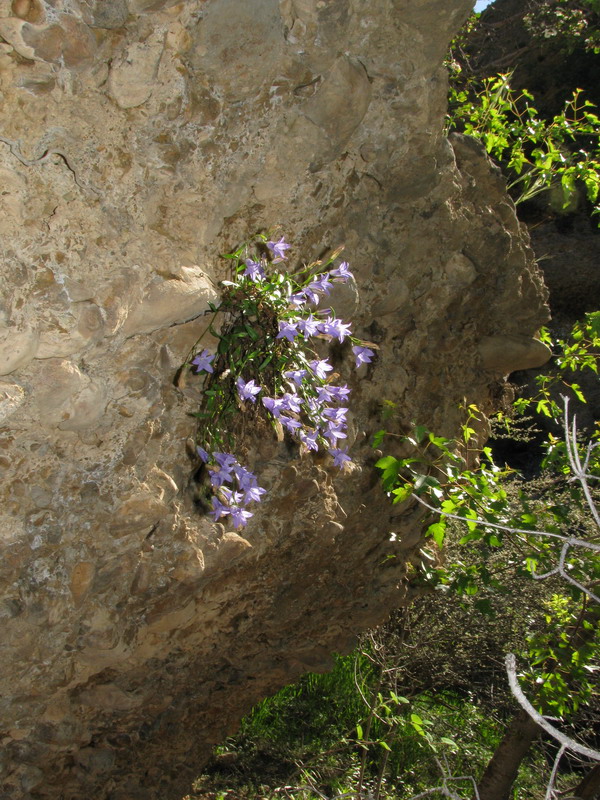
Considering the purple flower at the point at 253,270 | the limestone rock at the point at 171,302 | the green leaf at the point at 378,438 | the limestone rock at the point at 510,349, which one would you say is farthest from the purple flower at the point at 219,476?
the limestone rock at the point at 510,349

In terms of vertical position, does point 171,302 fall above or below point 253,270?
below

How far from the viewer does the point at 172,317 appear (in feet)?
6.57

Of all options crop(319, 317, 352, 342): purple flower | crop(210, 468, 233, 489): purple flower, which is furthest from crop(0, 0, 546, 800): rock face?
crop(319, 317, 352, 342): purple flower

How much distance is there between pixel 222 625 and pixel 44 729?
673mm

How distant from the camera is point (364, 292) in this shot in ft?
8.99

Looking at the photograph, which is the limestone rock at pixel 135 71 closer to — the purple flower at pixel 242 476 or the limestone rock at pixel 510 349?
the purple flower at pixel 242 476

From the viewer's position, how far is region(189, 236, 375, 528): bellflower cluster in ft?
6.91

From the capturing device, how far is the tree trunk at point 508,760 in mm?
3279

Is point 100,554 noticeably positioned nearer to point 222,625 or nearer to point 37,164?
point 222,625

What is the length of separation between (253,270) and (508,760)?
8.54 feet

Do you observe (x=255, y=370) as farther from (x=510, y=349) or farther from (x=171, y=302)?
(x=510, y=349)

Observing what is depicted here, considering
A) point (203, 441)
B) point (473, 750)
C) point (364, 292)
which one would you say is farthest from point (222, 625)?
point (473, 750)

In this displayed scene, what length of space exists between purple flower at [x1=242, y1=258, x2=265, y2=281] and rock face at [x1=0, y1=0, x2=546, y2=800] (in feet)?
0.42

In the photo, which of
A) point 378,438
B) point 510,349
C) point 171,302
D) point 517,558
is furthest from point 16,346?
point 517,558
